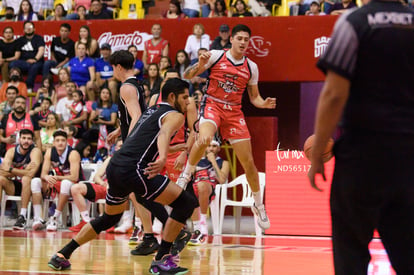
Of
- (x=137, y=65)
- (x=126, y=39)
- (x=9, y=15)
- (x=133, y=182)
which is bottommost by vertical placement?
(x=133, y=182)

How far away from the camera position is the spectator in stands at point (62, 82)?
16.0 meters

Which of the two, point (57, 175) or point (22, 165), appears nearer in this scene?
point (57, 175)

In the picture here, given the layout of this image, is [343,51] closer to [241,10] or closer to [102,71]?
[241,10]

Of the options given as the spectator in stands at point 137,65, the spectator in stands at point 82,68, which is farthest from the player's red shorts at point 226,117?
the spectator in stands at point 82,68

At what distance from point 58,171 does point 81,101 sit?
2.32m

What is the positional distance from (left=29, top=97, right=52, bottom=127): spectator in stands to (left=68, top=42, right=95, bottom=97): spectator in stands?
105 cm

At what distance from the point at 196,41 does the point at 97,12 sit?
10.4 ft

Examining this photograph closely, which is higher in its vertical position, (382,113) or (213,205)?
(382,113)

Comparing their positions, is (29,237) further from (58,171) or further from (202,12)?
(202,12)

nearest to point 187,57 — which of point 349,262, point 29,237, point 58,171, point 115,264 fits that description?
point 58,171

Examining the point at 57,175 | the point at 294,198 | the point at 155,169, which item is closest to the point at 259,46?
the point at 294,198

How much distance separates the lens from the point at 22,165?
13.9 meters

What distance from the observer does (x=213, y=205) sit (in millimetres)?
13000

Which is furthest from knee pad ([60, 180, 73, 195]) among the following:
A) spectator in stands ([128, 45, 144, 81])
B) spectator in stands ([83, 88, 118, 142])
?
spectator in stands ([128, 45, 144, 81])
